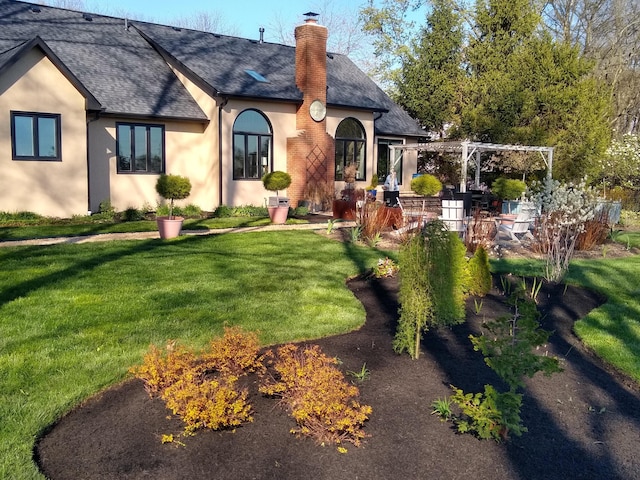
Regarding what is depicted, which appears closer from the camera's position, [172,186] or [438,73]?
[172,186]

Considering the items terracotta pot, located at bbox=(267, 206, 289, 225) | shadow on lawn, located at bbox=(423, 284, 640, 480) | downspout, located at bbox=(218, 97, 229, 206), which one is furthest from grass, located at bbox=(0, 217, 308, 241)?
shadow on lawn, located at bbox=(423, 284, 640, 480)

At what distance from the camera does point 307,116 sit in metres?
18.5

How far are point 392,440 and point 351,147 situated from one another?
58.0 feet

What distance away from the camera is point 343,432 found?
12.4 ft

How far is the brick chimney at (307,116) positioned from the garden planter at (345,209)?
2504mm

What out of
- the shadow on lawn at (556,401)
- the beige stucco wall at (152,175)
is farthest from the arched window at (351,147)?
the shadow on lawn at (556,401)

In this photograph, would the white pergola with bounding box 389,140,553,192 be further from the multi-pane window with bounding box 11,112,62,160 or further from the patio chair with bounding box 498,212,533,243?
the multi-pane window with bounding box 11,112,62,160

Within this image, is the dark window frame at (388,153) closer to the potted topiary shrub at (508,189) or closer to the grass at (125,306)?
the potted topiary shrub at (508,189)

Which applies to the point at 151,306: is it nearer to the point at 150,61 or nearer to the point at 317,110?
the point at 317,110

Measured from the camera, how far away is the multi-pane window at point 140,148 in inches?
643

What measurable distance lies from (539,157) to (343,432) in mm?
21521

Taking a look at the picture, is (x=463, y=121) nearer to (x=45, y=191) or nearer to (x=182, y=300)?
(x=45, y=191)

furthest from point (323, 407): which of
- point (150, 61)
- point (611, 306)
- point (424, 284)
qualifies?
point (150, 61)

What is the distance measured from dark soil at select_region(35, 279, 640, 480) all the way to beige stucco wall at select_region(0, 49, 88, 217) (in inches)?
448
